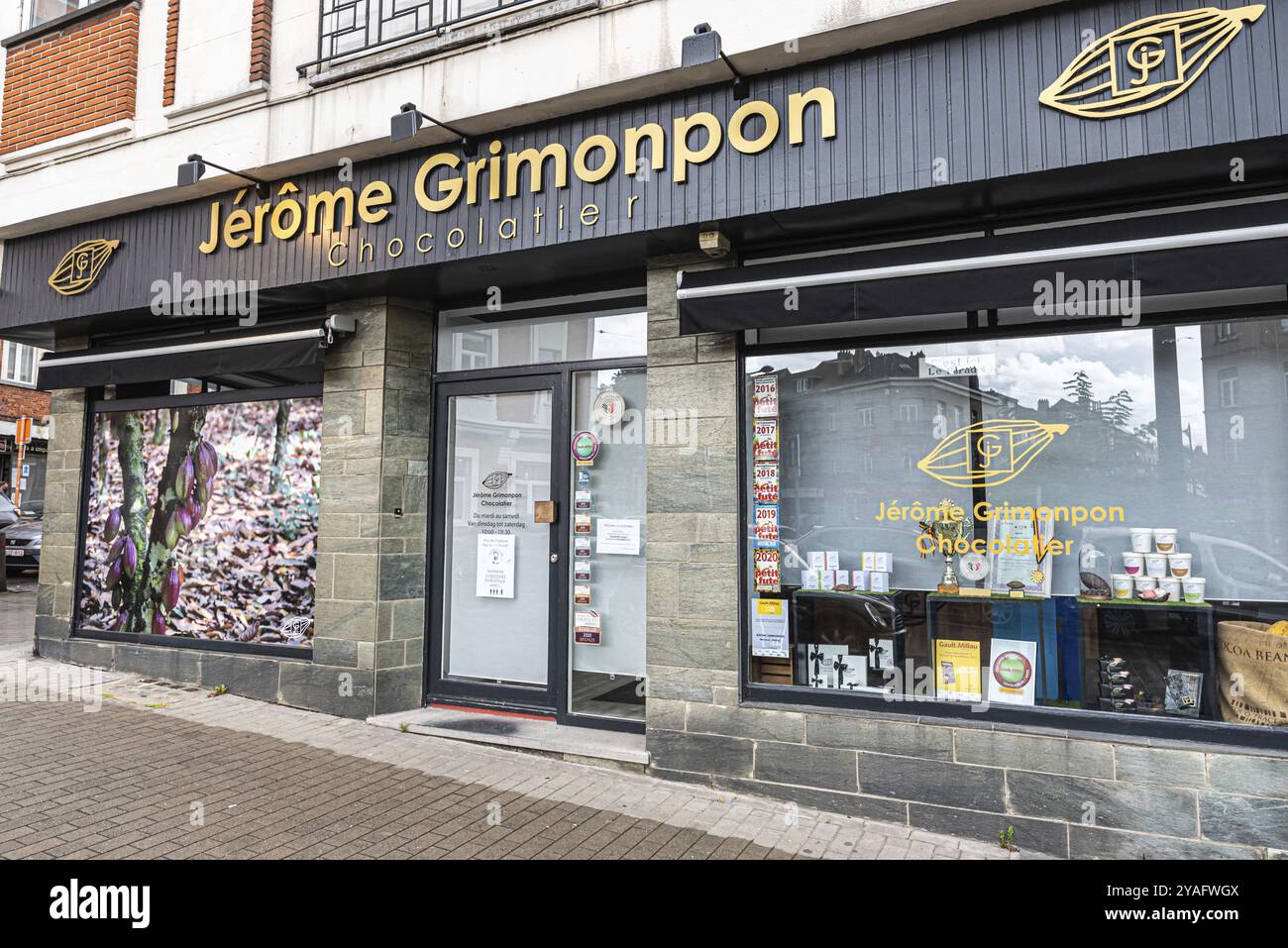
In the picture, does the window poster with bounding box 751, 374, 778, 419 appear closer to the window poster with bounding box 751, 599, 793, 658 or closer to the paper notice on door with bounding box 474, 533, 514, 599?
the window poster with bounding box 751, 599, 793, 658

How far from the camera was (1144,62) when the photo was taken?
162 inches

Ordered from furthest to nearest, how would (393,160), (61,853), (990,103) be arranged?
(393,160)
(990,103)
(61,853)

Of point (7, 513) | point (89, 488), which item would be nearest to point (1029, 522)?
point (89, 488)

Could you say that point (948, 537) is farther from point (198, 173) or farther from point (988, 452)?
point (198, 173)

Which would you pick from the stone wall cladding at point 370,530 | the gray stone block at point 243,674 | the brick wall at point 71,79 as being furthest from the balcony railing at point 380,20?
the gray stone block at point 243,674

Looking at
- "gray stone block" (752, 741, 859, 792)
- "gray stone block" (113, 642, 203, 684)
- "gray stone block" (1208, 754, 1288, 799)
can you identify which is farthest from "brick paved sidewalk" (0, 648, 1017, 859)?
"gray stone block" (1208, 754, 1288, 799)

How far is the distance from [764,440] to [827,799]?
2246mm

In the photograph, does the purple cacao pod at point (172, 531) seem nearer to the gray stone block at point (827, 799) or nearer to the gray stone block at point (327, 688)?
the gray stone block at point (327, 688)

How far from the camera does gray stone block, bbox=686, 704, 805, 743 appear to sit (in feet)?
16.1

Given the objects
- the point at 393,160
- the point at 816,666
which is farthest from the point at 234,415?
the point at 816,666

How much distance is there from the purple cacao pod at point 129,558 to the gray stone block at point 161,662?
72cm

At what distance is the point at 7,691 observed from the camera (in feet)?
22.9
